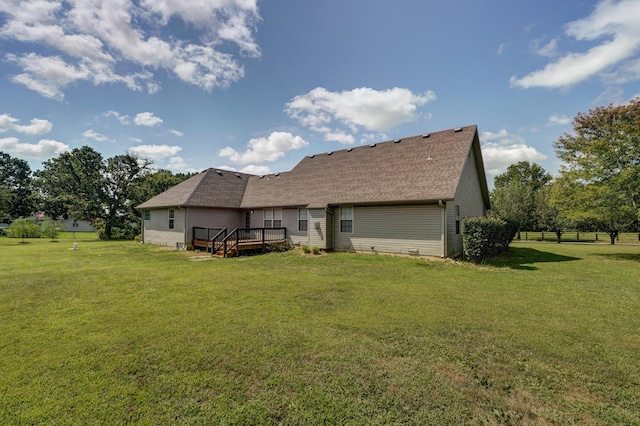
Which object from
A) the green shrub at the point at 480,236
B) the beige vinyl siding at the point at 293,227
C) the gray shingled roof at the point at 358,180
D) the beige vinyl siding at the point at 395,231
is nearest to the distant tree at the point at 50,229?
the gray shingled roof at the point at 358,180

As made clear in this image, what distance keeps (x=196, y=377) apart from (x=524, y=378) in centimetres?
387

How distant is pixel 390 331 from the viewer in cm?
454

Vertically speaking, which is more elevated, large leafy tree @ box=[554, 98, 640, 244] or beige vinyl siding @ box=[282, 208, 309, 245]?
large leafy tree @ box=[554, 98, 640, 244]

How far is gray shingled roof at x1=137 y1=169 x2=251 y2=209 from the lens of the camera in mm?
18328

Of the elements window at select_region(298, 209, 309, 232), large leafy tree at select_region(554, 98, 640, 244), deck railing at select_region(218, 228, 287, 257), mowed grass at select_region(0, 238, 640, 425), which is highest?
large leafy tree at select_region(554, 98, 640, 244)

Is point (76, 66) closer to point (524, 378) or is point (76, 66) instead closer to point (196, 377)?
point (196, 377)

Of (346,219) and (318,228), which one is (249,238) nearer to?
(318,228)

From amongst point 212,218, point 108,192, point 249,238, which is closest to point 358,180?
point 249,238

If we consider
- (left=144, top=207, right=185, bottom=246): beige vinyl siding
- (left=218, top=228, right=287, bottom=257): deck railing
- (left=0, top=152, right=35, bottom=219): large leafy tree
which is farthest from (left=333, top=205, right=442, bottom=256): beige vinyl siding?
(left=0, top=152, right=35, bottom=219): large leafy tree

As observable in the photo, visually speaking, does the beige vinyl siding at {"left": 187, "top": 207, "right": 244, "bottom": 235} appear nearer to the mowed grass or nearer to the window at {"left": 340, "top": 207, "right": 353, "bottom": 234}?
the window at {"left": 340, "top": 207, "right": 353, "bottom": 234}

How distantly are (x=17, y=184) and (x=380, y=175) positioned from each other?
234ft

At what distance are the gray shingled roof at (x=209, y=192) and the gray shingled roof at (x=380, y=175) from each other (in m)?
1.21

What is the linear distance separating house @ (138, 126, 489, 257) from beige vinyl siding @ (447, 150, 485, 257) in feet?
0.16

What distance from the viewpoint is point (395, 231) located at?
13375 mm
